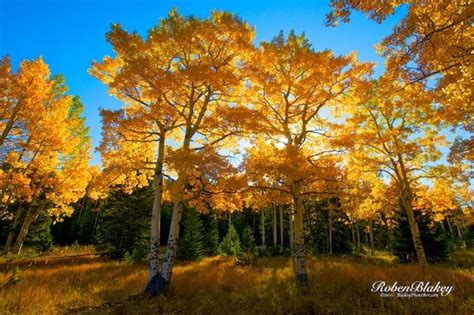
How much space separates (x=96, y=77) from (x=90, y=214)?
3900 centimetres

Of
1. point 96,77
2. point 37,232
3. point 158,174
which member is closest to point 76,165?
point 96,77

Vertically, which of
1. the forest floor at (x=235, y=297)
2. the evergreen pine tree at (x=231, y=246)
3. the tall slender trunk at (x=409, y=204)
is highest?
the tall slender trunk at (x=409, y=204)

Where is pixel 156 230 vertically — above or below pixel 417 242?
above

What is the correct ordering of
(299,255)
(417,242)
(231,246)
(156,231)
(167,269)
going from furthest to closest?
(231,246), (417,242), (156,231), (299,255), (167,269)

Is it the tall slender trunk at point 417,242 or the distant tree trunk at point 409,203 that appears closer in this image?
the tall slender trunk at point 417,242

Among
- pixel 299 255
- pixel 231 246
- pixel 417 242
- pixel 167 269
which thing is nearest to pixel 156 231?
pixel 167 269

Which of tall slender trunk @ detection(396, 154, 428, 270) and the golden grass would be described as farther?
tall slender trunk @ detection(396, 154, 428, 270)

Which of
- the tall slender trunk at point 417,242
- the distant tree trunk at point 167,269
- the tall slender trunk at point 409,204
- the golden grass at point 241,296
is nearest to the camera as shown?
the golden grass at point 241,296

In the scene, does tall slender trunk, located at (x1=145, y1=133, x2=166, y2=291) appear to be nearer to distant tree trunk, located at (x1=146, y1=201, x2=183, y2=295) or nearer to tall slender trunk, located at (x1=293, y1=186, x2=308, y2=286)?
distant tree trunk, located at (x1=146, y1=201, x2=183, y2=295)

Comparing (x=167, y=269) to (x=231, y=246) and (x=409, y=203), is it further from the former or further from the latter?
(x=231, y=246)

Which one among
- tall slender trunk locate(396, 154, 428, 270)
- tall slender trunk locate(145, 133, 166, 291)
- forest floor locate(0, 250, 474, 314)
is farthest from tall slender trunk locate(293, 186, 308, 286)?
tall slender trunk locate(396, 154, 428, 270)

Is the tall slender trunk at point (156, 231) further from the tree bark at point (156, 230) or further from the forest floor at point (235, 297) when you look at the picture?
the forest floor at point (235, 297)

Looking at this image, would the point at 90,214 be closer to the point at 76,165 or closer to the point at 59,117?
the point at 76,165

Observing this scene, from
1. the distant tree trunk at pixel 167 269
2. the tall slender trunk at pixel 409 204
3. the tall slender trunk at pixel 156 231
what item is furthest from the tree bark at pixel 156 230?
the tall slender trunk at pixel 409 204
